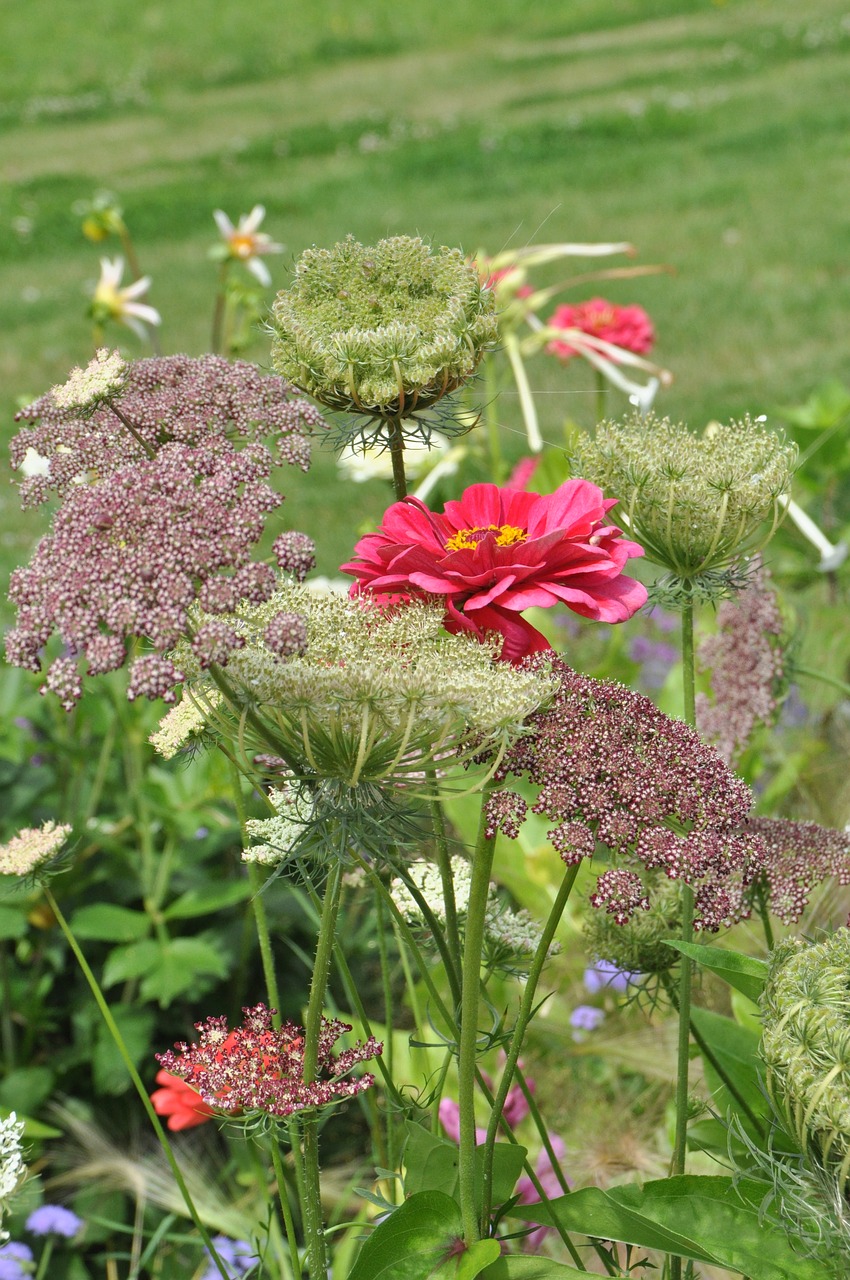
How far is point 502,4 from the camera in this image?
→ 1448 cm

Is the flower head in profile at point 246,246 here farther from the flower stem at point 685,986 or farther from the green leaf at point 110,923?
the flower stem at point 685,986

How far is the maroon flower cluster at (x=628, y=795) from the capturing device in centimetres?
97

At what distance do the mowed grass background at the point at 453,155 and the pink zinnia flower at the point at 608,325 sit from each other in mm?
375

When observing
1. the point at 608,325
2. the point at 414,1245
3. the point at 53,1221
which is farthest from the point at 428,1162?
the point at 608,325

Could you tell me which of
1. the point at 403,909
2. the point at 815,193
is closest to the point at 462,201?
the point at 815,193

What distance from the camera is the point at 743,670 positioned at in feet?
6.12

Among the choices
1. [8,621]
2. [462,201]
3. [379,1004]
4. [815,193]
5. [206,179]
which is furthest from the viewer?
[206,179]

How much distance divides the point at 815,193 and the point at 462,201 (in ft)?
7.23

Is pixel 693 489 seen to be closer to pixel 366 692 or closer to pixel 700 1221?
pixel 366 692

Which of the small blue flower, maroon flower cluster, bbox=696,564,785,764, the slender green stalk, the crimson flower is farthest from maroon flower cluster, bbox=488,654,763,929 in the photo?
the small blue flower

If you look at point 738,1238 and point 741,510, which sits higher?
point 741,510

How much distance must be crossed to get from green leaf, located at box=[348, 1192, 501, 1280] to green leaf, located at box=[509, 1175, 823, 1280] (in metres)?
0.09

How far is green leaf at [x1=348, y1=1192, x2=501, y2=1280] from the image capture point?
→ 3.56 feet

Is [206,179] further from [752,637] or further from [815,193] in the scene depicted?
[752,637]
